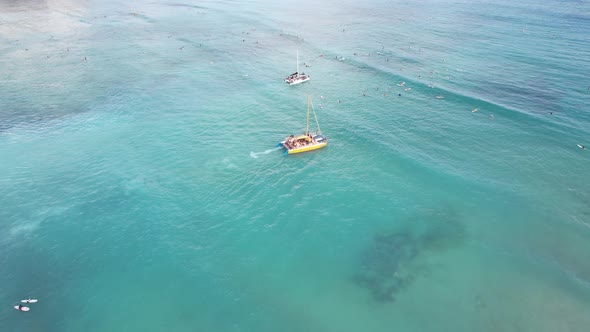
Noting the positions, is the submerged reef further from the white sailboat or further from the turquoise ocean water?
the white sailboat

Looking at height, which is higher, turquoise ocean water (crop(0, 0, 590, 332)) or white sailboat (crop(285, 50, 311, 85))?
white sailboat (crop(285, 50, 311, 85))

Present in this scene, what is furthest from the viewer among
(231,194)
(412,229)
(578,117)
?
(578,117)

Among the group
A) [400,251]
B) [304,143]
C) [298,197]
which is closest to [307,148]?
[304,143]

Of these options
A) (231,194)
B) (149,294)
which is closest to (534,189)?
(231,194)

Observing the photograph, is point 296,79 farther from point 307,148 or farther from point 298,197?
point 298,197

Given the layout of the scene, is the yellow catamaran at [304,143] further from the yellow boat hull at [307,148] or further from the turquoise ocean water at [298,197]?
the turquoise ocean water at [298,197]

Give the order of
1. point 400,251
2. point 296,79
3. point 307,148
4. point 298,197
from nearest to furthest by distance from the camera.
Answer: point 400,251
point 298,197
point 307,148
point 296,79

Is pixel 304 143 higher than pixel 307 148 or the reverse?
higher

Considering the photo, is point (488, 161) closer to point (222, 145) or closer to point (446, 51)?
point (222, 145)

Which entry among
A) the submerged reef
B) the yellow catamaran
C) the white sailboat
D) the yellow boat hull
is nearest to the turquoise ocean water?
the submerged reef
